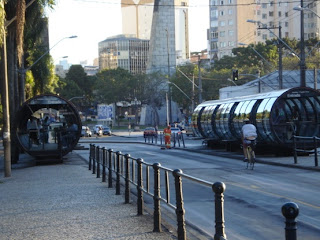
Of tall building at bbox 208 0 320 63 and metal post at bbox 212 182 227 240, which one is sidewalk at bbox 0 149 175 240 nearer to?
metal post at bbox 212 182 227 240

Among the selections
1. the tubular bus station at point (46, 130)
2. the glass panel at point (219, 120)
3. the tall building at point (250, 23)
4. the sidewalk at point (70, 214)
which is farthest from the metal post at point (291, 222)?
the tall building at point (250, 23)

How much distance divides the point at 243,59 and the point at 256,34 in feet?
152

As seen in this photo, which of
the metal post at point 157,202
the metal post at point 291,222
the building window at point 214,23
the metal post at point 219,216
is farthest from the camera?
the building window at point 214,23

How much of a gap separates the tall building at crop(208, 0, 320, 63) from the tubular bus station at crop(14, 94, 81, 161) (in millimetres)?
111937

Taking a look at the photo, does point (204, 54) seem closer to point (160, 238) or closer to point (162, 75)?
point (162, 75)

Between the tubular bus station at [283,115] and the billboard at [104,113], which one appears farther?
the billboard at [104,113]

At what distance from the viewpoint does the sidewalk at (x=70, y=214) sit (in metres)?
9.90

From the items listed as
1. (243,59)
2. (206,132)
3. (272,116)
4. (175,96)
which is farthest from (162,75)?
(272,116)

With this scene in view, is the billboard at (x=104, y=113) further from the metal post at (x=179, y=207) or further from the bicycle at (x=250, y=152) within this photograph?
the metal post at (x=179, y=207)

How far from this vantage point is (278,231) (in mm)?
6309

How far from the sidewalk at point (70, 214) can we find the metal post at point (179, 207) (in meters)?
0.94

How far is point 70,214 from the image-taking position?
12133 millimetres

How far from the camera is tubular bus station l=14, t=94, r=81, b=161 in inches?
1206

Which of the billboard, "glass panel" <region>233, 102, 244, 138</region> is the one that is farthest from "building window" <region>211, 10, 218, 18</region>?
"glass panel" <region>233, 102, 244, 138</region>
